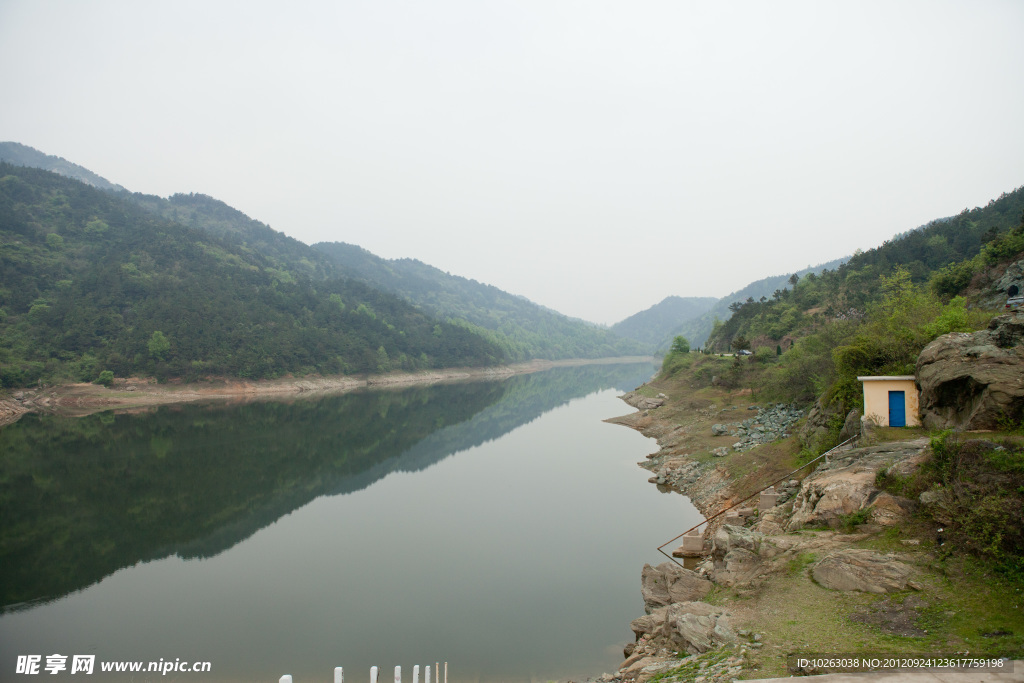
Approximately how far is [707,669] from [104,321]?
70.9 metres

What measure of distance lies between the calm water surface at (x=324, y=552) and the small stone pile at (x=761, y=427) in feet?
13.9

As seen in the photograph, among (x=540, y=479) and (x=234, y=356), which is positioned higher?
(x=234, y=356)

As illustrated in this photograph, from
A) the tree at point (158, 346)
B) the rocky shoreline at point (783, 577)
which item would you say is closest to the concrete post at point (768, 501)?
the rocky shoreline at point (783, 577)

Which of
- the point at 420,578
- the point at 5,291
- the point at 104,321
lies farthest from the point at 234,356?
the point at 420,578

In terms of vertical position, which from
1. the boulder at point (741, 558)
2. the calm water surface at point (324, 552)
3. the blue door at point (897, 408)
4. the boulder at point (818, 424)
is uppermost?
the blue door at point (897, 408)

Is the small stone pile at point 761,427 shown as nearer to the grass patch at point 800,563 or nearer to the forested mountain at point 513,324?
the grass patch at point 800,563

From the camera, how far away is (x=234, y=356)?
6041 centimetres

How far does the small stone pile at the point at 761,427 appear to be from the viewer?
69.3 ft

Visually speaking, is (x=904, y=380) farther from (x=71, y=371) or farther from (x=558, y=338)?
(x=558, y=338)

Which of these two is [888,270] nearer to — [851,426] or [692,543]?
[851,426]

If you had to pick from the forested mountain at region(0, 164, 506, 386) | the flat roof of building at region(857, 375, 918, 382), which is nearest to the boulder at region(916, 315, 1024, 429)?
the flat roof of building at region(857, 375, 918, 382)

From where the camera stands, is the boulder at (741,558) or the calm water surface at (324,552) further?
the calm water surface at (324,552)

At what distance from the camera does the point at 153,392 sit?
5169cm

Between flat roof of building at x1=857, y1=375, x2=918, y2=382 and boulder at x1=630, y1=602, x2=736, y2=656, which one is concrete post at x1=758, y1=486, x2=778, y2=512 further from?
boulder at x1=630, y1=602, x2=736, y2=656
